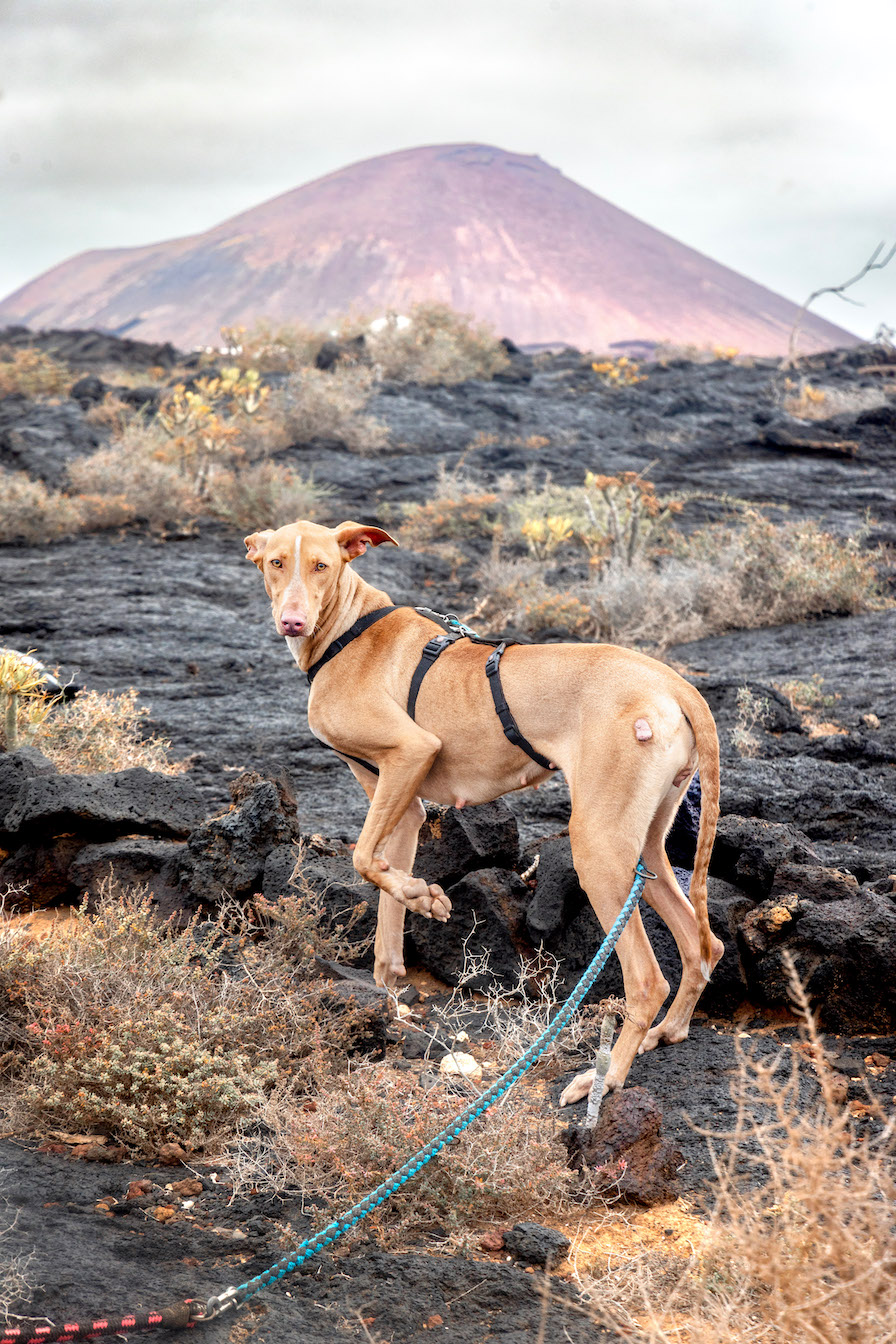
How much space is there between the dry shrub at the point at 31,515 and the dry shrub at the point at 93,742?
798cm

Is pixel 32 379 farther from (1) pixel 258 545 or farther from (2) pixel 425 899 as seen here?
(2) pixel 425 899

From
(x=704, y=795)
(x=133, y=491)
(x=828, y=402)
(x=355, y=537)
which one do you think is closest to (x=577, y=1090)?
(x=704, y=795)

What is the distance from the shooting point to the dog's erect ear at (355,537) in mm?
4875

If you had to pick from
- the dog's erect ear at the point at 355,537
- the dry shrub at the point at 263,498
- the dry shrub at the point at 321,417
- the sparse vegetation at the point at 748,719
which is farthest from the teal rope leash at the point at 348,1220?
the dry shrub at the point at 321,417

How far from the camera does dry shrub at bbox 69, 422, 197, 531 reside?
1611cm

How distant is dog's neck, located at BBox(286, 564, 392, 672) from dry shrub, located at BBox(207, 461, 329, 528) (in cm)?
1088

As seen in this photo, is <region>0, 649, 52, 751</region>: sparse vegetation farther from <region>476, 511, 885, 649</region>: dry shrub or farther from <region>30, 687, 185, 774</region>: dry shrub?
<region>476, 511, 885, 649</region>: dry shrub

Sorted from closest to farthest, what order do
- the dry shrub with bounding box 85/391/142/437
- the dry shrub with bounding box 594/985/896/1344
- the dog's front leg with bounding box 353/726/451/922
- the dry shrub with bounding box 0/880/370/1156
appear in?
the dry shrub with bounding box 594/985/896/1344
the dry shrub with bounding box 0/880/370/1156
the dog's front leg with bounding box 353/726/451/922
the dry shrub with bounding box 85/391/142/437

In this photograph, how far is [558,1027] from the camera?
3.39 metres

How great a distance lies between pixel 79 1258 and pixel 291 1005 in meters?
1.34

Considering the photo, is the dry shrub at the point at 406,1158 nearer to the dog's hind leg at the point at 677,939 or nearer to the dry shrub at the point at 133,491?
the dog's hind leg at the point at 677,939

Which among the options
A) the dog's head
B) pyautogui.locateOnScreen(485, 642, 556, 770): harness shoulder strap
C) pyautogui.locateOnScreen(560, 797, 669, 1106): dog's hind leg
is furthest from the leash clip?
the dog's head

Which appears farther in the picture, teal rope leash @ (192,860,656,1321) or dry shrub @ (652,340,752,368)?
dry shrub @ (652,340,752,368)

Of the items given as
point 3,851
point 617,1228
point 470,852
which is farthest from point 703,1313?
point 3,851
